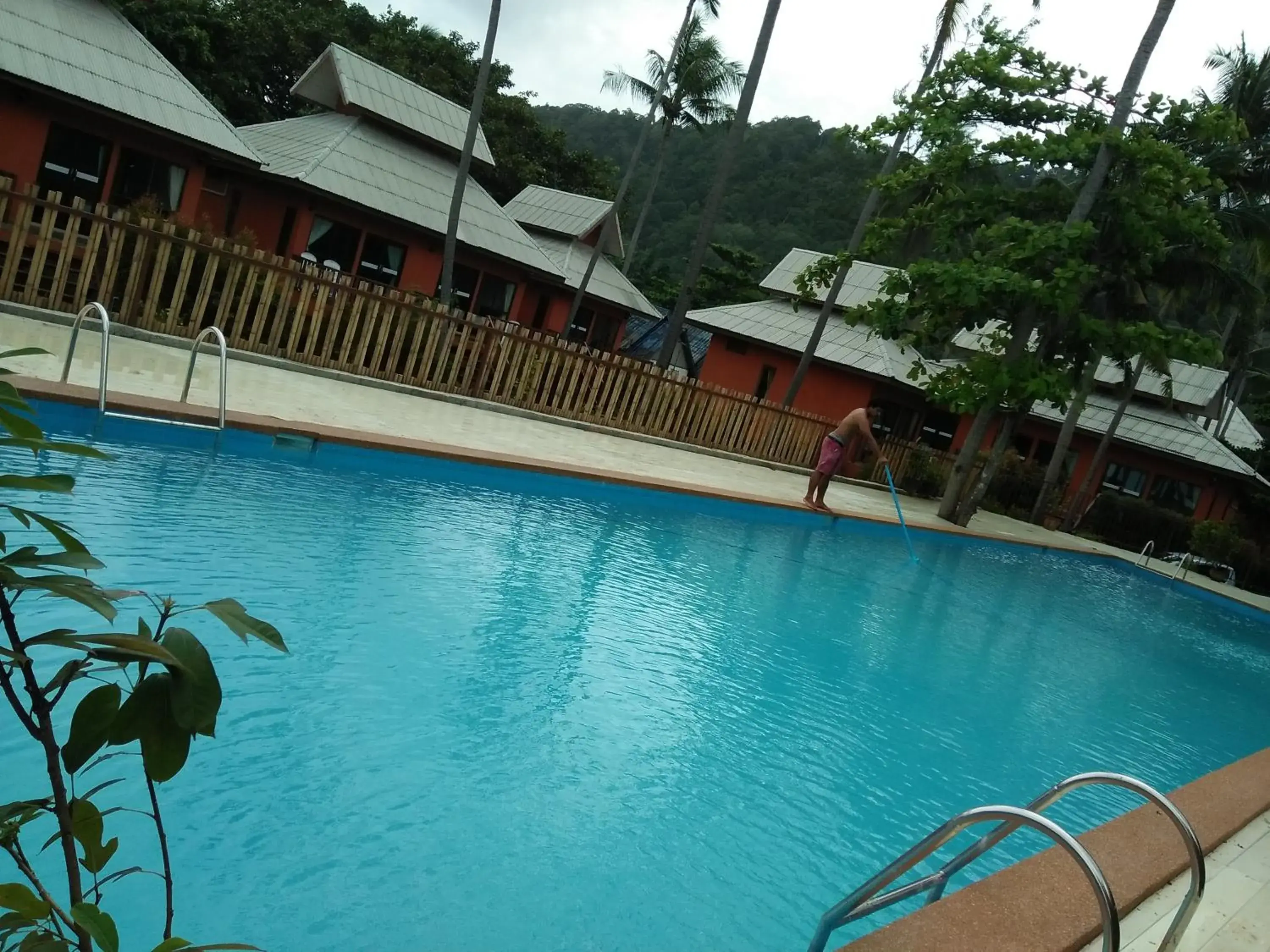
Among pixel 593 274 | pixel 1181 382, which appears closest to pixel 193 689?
pixel 593 274

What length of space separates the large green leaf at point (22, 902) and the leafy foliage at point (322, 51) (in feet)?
110

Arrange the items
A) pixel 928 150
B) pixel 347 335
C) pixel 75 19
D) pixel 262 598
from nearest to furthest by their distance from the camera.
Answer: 1. pixel 262 598
2. pixel 347 335
3. pixel 75 19
4. pixel 928 150

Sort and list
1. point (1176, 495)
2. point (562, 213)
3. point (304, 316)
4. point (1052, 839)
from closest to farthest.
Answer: point (1052, 839) < point (304, 316) < point (1176, 495) < point (562, 213)

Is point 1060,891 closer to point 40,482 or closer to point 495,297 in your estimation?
point 40,482

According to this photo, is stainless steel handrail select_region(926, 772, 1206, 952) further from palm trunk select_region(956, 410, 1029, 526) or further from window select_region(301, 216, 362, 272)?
window select_region(301, 216, 362, 272)

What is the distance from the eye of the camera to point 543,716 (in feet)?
17.0

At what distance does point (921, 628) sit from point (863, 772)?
4663 millimetres

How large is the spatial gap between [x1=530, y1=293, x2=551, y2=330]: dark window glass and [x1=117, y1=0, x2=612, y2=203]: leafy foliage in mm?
6558

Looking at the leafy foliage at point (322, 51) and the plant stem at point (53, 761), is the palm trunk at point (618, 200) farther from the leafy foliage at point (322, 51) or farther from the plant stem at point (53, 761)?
the plant stem at point (53, 761)

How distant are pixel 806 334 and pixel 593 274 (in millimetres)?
7200

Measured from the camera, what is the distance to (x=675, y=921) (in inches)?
150

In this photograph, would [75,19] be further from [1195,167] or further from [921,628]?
[1195,167]

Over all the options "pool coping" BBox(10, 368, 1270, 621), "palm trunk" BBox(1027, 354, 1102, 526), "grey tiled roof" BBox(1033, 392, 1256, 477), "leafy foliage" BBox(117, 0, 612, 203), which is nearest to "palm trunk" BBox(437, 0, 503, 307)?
"pool coping" BBox(10, 368, 1270, 621)

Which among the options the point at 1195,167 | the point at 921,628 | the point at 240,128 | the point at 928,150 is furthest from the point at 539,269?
the point at 921,628
